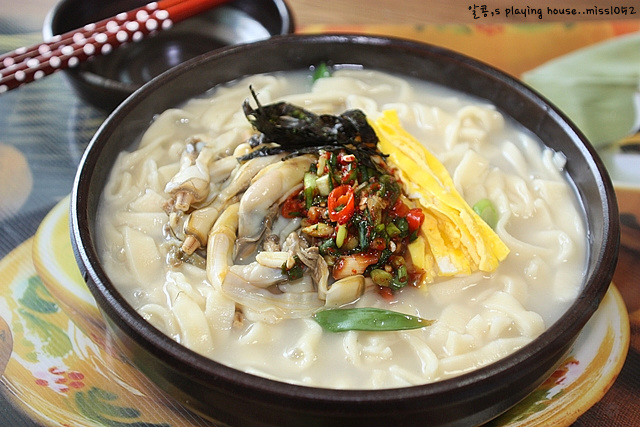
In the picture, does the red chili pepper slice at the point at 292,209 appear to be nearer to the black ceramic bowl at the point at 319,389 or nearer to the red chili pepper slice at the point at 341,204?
the red chili pepper slice at the point at 341,204

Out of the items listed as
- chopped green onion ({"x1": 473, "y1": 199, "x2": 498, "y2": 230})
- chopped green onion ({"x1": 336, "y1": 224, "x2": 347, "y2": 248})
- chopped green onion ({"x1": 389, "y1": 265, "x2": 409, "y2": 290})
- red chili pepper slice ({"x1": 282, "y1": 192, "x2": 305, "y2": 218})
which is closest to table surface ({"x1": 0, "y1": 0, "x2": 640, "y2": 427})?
chopped green onion ({"x1": 473, "y1": 199, "x2": 498, "y2": 230})

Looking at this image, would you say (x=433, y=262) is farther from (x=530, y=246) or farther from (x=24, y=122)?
(x=24, y=122)

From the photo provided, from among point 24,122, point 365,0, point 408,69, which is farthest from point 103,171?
point 365,0

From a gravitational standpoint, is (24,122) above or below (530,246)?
below

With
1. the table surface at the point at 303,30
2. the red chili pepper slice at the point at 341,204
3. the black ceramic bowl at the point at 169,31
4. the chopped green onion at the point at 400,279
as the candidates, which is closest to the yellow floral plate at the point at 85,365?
the table surface at the point at 303,30

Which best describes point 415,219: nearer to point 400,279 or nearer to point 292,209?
point 400,279

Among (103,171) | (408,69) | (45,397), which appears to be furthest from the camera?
(408,69)
